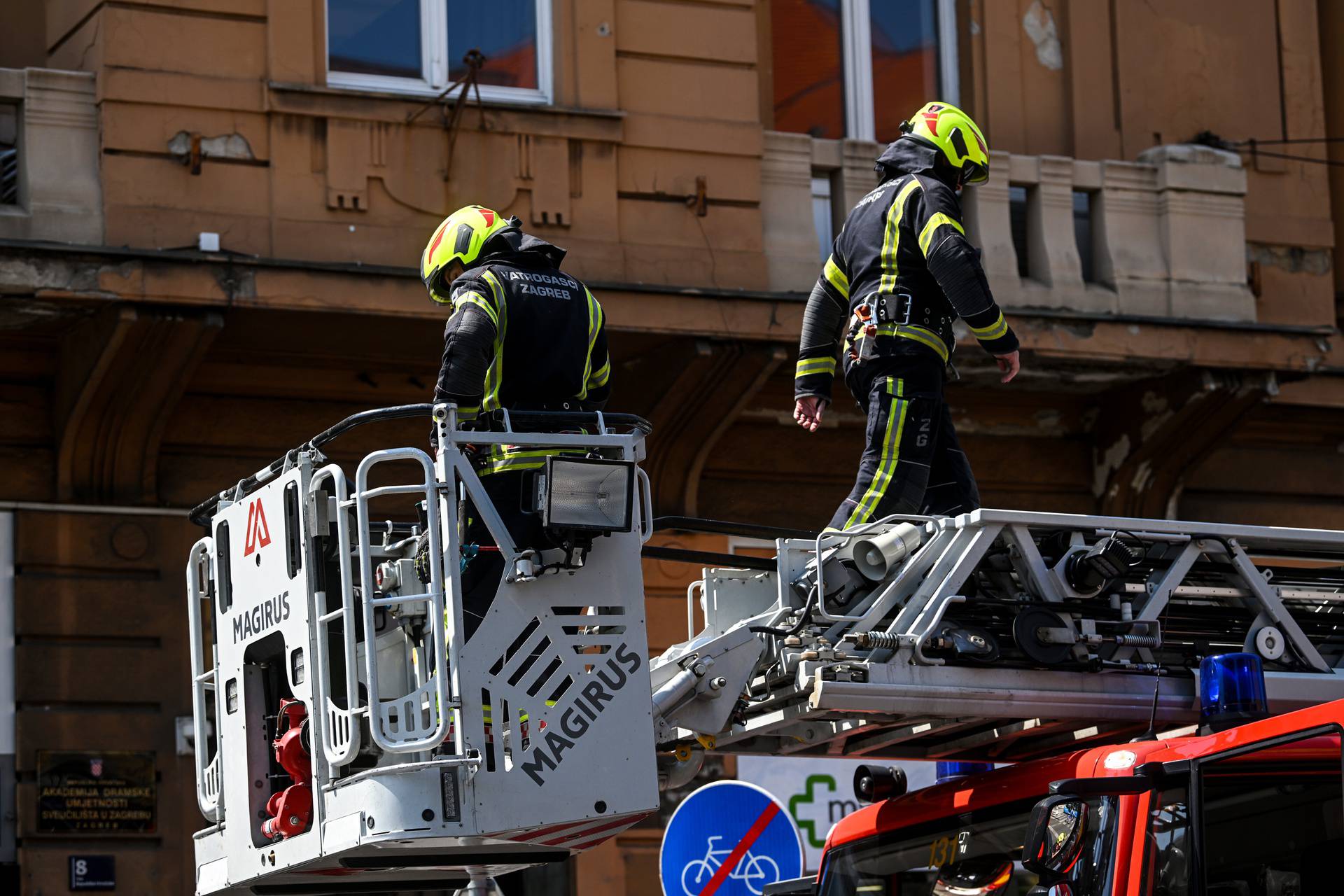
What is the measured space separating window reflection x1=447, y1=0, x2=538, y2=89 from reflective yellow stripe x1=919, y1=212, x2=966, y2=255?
5227 millimetres

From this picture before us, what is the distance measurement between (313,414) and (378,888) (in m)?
5.88

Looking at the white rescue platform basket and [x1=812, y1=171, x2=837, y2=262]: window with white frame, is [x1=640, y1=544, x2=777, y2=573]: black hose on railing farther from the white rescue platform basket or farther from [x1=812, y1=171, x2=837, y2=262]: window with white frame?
[x1=812, y1=171, x2=837, y2=262]: window with white frame

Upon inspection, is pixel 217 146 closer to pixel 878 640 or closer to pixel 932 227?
pixel 932 227

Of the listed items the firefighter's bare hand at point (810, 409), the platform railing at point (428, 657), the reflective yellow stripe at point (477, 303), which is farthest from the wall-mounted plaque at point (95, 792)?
the platform railing at point (428, 657)

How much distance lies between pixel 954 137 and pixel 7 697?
5815mm

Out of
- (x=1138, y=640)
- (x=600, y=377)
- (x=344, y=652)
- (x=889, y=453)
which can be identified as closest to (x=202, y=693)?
(x=344, y=652)

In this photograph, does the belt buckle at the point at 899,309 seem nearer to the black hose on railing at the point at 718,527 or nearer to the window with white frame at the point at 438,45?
the black hose on railing at the point at 718,527

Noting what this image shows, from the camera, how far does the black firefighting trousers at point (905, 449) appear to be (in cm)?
707

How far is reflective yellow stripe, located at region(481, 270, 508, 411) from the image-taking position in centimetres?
664

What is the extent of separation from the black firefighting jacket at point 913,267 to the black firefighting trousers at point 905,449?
66mm

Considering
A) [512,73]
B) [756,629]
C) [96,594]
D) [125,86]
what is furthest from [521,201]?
[756,629]

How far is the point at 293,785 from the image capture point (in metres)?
5.98

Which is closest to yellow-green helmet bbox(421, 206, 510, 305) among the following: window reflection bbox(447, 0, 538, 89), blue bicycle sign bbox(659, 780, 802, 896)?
blue bicycle sign bbox(659, 780, 802, 896)

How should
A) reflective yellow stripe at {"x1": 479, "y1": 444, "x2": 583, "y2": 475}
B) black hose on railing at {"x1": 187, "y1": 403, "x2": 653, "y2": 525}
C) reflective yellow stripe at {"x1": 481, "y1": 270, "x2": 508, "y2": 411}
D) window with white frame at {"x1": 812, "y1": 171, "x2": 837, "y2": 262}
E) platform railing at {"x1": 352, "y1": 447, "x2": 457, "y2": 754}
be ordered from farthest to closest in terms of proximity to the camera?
window with white frame at {"x1": 812, "y1": 171, "x2": 837, "y2": 262}
reflective yellow stripe at {"x1": 481, "y1": 270, "x2": 508, "y2": 411}
reflective yellow stripe at {"x1": 479, "y1": 444, "x2": 583, "y2": 475}
black hose on railing at {"x1": 187, "y1": 403, "x2": 653, "y2": 525}
platform railing at {"x1": 352, "y1": 447, "x2": 457, "y2": 754}
